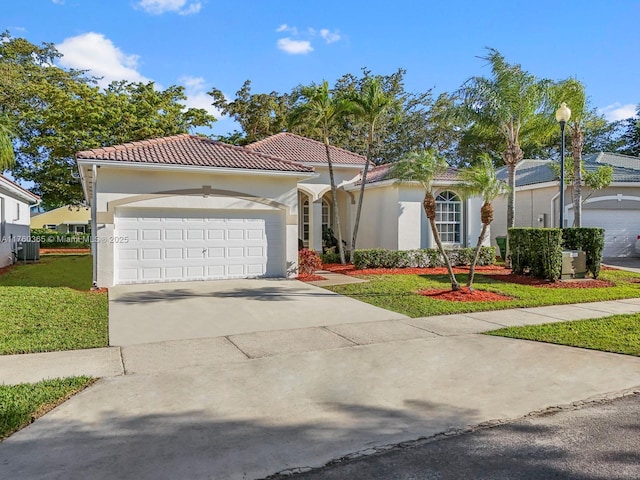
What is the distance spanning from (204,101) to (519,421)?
103 ft

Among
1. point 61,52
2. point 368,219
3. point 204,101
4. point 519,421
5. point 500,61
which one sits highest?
point 61,52

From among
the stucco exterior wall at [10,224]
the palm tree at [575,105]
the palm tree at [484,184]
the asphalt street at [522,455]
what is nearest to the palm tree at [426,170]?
the palm tree at [484,184]

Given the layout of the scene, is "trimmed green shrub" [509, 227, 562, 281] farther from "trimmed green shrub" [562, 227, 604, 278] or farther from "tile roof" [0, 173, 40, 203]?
"tile roof" [0, 173, 40, 203]

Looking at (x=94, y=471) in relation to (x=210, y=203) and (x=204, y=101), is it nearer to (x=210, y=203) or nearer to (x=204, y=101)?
(x=210, y=203)

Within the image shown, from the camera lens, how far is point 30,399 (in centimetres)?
484

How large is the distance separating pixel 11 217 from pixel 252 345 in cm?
1815

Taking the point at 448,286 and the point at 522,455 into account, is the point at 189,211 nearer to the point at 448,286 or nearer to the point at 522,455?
the point at 448,286

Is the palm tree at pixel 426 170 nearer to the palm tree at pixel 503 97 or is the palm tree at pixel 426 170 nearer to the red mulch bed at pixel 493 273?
the red mulch bed at pixel 493 273

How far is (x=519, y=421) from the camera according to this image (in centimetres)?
446

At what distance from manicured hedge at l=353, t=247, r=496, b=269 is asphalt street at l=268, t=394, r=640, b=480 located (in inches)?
492

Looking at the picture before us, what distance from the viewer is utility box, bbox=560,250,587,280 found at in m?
13.9

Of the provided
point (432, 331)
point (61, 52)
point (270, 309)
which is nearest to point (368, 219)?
point (270, 309)

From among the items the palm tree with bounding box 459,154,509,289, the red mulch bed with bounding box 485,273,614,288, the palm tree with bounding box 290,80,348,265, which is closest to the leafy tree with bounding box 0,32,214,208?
the palm tree with bounding box 290,80,348,265

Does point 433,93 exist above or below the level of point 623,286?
above
